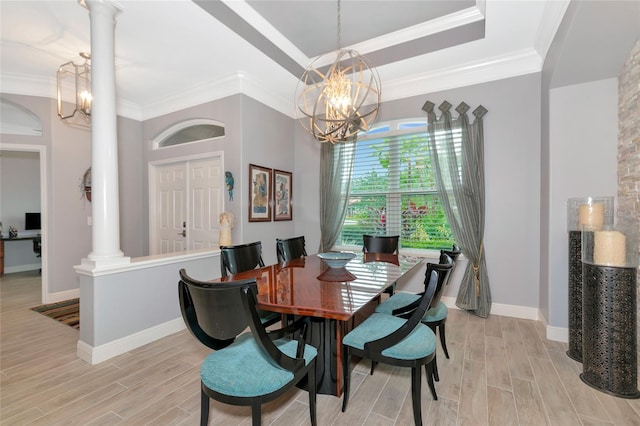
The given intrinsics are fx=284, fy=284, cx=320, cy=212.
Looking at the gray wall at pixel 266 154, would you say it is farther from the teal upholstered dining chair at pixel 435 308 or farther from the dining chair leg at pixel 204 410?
the dining chair leg at pixel 204 410

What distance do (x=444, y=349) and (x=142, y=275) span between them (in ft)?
9.30

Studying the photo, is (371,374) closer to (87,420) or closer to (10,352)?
(87,420)

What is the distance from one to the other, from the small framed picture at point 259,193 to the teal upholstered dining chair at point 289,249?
1042mm

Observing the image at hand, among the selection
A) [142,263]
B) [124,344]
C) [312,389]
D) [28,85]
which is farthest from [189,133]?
[312,389]

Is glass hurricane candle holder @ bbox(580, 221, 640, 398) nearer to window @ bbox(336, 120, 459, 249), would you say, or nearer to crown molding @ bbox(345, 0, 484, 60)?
window @ bbox(336, 120, 459, 249)

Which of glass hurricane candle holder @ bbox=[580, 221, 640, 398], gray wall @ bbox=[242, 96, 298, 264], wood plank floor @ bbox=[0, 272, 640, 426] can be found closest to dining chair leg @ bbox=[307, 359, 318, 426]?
wood plank floor @ bbox=[0, 272, 640, 426]

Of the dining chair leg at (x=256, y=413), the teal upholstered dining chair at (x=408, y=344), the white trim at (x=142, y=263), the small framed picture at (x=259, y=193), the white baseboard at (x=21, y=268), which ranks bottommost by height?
the white baseboard at (x=21, y=268)

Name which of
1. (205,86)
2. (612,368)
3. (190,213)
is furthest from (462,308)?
(205,86)

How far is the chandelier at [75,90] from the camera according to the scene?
340cm

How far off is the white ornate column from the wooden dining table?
1.34 metres

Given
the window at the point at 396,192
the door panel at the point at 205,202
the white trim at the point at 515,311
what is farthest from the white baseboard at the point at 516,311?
the door panel at the point at 205,202

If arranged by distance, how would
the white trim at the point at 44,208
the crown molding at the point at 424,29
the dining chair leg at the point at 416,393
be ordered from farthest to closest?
the white trim at the point at 44,208 → the crown molding at the point at 424,29 → the dining chair leg at the point at 416,393

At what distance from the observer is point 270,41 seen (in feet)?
10.7

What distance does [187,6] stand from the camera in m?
2.55
